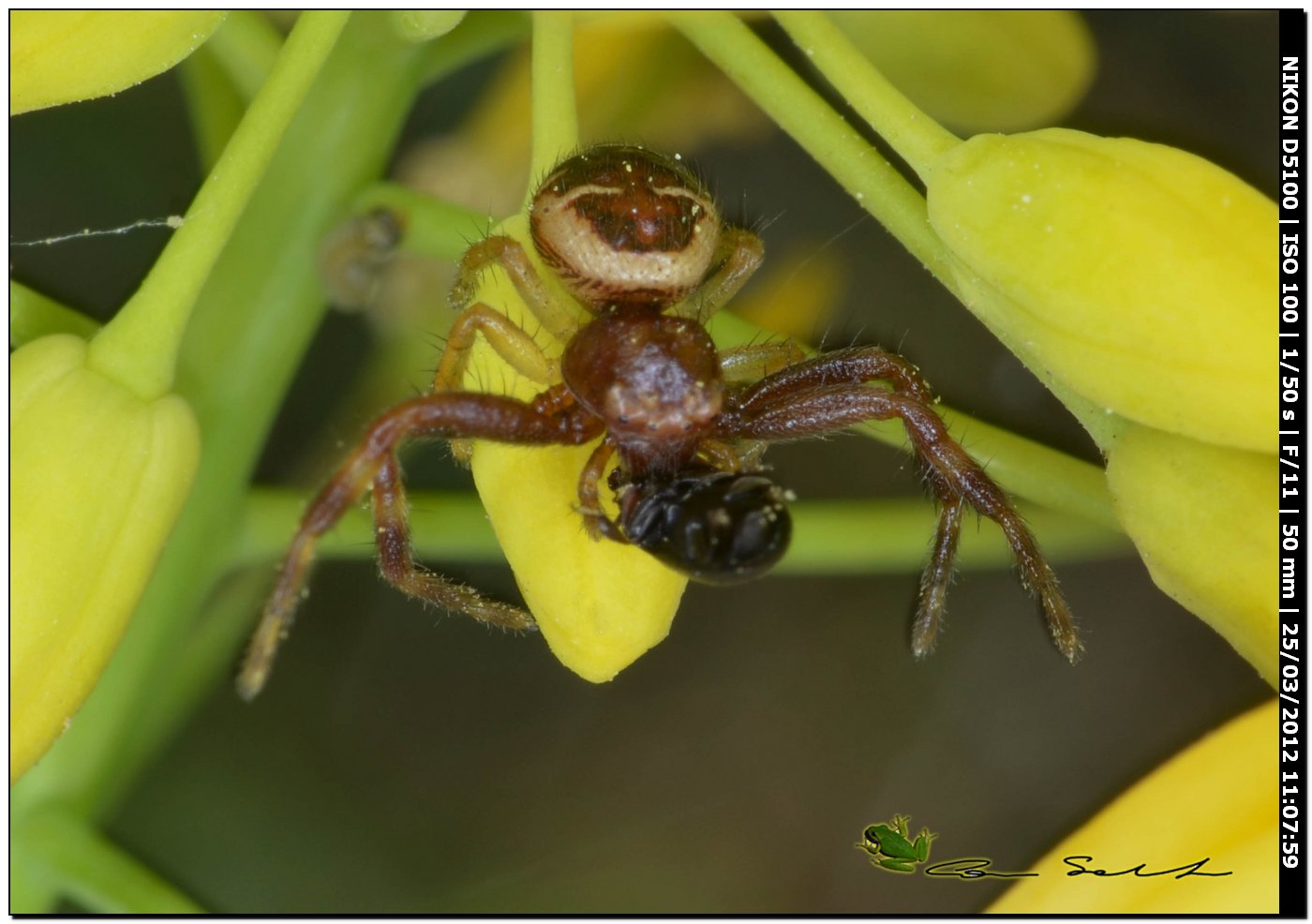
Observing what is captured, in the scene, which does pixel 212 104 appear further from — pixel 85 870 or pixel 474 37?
pixel 85 870

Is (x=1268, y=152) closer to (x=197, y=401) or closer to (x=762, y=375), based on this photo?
(x=762, y=375)

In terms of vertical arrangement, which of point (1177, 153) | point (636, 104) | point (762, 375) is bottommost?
point (762, 375)

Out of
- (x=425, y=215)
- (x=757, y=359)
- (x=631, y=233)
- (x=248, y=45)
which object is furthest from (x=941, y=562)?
(x=248, y=45)

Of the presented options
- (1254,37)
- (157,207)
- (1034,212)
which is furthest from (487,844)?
(1254,37)

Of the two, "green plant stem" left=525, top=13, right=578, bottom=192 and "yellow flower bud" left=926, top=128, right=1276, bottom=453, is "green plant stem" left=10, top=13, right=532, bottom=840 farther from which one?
"yellow flower bud" left=926, top=128, right=1276, bottom=453

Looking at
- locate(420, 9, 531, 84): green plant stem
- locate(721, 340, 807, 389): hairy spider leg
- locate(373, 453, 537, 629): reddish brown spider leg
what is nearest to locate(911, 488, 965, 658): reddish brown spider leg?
locate(721, 340, 807, 389): hairy spider leg
